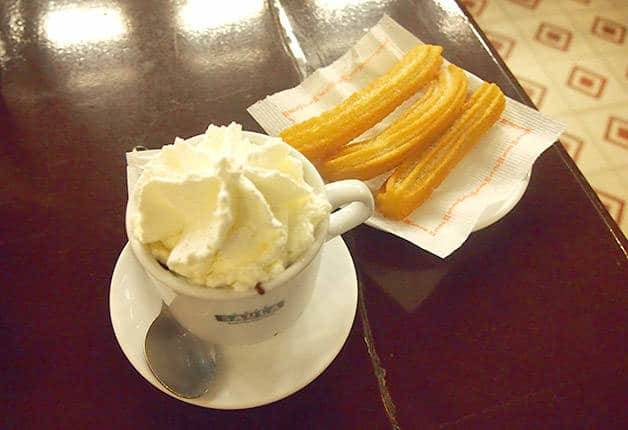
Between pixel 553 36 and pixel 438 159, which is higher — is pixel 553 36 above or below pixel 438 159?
below

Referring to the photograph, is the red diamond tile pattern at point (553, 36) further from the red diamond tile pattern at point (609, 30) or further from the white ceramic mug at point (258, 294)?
the white ceramic mug at point (258, 294)

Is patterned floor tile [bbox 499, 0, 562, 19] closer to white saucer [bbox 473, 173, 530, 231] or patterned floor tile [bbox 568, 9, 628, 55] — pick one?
patterned floor tile [bbox 568, 9, 628, 55]

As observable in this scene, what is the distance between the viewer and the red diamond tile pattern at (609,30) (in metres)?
1.63

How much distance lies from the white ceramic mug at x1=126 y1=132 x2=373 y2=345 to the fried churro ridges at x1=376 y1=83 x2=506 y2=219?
4.7 inches

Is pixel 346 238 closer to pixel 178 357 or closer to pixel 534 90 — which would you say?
pixel 178 357

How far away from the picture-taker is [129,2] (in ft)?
2.67

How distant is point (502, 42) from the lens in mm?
1604

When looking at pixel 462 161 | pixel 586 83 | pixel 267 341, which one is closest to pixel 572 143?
pixel 586 83

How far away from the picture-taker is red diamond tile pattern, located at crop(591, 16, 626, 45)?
5.35 feet

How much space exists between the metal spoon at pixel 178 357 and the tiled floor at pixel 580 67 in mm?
1083

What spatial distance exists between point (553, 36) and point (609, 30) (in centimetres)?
16

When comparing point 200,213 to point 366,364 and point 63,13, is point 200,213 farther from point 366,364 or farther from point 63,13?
point 63,13

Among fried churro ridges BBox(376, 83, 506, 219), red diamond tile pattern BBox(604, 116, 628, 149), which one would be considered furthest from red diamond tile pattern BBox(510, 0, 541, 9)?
fried churro ridges BBox(376, 83, 506, 219)

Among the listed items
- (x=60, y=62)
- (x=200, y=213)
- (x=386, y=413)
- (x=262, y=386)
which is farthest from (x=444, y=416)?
(x=60, y=62)
